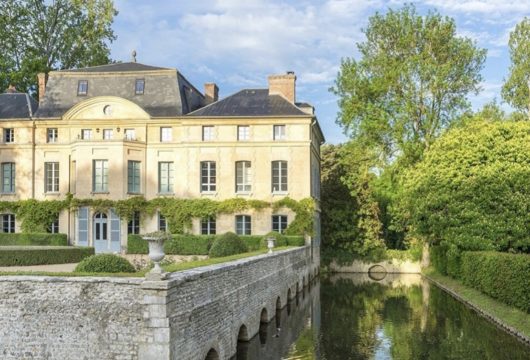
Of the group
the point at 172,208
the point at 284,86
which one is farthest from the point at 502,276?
the point at 284,86

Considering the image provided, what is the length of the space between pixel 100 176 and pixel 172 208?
15.3 feet

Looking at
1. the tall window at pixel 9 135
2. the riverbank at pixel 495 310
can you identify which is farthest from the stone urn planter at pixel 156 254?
the tall window at pixel 9 135

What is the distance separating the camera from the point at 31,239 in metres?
34.8

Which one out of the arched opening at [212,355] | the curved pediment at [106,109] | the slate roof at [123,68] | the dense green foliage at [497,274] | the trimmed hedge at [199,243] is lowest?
the arched opening at [212,355]

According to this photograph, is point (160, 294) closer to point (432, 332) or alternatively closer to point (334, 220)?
point (432, 332)

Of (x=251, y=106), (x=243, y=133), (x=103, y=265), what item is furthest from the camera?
(x=251, y=106)

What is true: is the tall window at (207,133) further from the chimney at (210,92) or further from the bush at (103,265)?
the bush at (103,265)

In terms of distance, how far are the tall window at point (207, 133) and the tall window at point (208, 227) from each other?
480 cm

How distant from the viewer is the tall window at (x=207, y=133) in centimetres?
3744

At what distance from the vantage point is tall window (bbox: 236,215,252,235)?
3697cm

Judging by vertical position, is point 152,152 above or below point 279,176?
above

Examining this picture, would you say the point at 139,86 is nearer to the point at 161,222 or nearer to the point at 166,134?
the point at 166,134

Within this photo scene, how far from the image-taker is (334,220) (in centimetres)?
4591

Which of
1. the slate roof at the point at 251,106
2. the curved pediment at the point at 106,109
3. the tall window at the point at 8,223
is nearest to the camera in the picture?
the curved pediment at the point at 106,109
